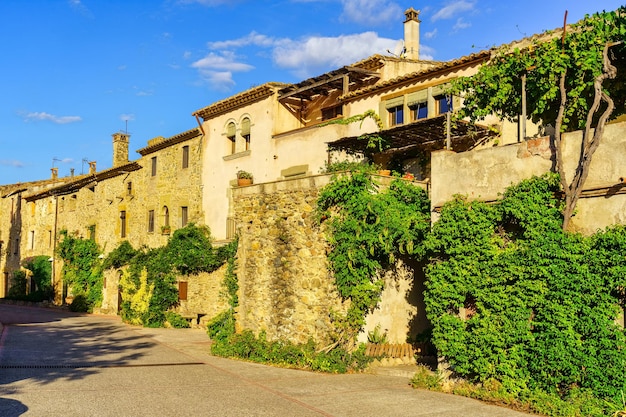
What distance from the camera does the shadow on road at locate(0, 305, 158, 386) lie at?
14.0m

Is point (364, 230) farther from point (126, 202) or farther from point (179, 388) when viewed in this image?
point (126, 202)

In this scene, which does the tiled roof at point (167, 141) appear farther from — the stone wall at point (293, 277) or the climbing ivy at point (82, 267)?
the stone wall at point (293, 277)

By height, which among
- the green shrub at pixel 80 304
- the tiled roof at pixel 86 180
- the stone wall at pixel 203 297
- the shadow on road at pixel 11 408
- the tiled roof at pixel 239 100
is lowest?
the green shrub at pixel 80 304

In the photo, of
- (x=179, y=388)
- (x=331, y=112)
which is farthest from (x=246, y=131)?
(x=179, y=388)

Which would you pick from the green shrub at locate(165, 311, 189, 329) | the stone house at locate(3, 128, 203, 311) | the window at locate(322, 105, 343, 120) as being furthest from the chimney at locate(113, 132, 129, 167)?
the window at locate(322, 105, 343, 120)

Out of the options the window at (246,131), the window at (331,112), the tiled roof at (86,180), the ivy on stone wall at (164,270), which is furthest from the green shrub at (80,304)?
the window at (331,112)

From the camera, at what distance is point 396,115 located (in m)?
19.5

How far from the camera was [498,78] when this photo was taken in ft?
45.1

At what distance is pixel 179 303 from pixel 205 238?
2944 millimetres

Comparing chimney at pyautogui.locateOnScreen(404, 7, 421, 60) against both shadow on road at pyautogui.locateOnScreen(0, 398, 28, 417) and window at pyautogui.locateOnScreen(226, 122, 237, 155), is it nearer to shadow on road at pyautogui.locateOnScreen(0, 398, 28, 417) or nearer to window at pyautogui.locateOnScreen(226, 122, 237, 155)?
window at pyautogui.locateOnScreen(226, 122, 237, 155)

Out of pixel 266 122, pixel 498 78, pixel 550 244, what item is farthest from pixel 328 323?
pixel 266 122

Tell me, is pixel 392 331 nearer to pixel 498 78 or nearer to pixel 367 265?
pixel 367 265

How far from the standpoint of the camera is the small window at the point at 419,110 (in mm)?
18594

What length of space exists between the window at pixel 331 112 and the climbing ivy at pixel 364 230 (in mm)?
7978
